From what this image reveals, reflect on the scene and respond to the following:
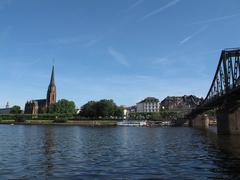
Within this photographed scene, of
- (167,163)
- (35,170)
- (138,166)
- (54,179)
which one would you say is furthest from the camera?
(167,163)

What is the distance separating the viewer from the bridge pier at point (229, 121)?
71.8 meters

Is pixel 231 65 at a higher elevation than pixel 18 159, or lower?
higher

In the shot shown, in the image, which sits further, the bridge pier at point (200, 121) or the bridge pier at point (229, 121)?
the bridge pier at point (200, 121)

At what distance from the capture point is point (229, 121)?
73.2m

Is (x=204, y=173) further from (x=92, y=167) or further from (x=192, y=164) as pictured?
(x=92, y=167)

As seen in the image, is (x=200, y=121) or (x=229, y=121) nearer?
(x=229, y=121)

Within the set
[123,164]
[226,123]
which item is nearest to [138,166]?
[123,164]

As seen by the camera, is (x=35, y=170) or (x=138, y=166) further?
(x=138, y=166)

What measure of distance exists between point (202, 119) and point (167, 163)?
144590mm

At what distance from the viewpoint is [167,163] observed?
28266mm

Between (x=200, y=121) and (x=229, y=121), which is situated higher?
(x=200, y=121)

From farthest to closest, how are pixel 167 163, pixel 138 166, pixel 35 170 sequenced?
1. pixel 167 163
2. pixel 138 166
3. pixel 35 170

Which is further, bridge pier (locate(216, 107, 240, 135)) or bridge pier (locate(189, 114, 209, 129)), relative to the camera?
bridge pier (locate(189, 114, 209, 129))

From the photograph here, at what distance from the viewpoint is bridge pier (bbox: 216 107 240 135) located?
2825 inches
